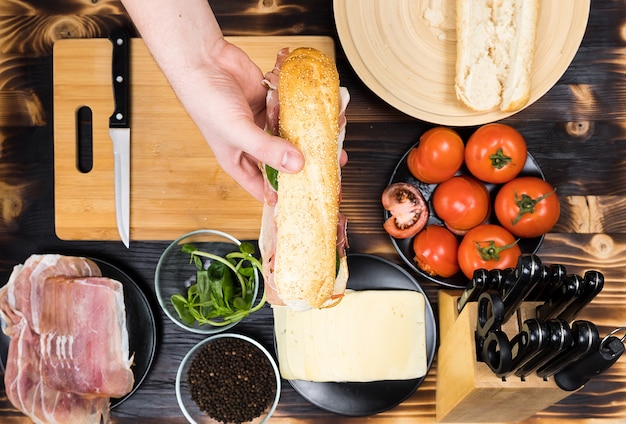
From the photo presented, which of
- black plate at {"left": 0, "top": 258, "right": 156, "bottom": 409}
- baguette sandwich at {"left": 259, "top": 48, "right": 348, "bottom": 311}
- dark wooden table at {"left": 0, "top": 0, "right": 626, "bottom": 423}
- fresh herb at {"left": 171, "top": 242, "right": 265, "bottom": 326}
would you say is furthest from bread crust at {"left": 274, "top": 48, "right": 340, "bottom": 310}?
black plate at {"left": 0, "top": 258, "right": 156, "bottom": 409}

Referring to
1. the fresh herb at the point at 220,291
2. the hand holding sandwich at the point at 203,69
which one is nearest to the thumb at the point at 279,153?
the hand holding sandwich at the point at 203,69

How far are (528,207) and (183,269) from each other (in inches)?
32.0

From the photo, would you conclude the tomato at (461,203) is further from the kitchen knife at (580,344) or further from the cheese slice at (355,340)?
the kitchen knife at (580,344)

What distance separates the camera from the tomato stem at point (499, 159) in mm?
1252

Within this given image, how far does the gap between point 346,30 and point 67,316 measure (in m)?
0.94

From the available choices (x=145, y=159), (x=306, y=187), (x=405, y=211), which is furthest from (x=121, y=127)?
(x=405, y=211)

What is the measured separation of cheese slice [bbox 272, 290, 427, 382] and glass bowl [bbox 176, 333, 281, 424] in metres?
0.05

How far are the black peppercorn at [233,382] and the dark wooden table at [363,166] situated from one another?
8cm

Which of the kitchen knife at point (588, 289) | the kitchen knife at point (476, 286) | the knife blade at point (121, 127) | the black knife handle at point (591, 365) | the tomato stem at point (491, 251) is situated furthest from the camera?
the knife blade at point (121, 127)

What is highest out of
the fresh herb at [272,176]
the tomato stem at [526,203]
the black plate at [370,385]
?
the fresh herb at [272,176]

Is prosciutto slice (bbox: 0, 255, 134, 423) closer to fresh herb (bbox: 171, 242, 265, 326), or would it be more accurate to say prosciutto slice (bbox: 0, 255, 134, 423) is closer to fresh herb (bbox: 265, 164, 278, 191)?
fresh herb (bbox: 171, 242, 265, 326)

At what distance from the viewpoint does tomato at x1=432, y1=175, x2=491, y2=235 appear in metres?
1.27

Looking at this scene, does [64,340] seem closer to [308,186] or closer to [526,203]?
[308,186]

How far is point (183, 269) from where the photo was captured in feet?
4.47
